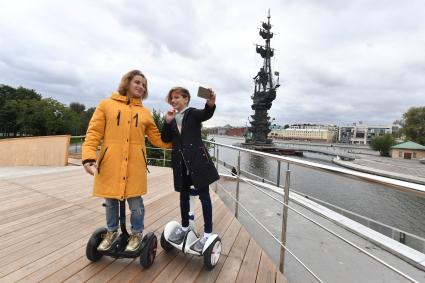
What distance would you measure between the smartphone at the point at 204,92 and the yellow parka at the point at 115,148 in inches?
24.2

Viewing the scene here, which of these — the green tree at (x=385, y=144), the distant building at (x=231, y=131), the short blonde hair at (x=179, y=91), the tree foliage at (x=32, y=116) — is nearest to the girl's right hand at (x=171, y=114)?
the short blonde hair at (x=179, y=91)

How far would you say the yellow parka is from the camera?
83.2 inches

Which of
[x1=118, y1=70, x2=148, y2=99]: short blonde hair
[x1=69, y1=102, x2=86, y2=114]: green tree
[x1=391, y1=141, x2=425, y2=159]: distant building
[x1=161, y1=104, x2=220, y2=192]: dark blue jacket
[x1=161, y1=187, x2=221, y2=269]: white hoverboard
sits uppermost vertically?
[x1=69, y1=102, x2=86, y2=114]: green tree

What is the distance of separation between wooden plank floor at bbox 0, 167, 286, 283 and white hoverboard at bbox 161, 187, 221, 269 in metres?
0.09

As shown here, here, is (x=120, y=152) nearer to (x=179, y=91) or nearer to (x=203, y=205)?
(x=179, y=91)

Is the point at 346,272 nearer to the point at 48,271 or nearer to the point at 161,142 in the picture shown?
the point at 161,142

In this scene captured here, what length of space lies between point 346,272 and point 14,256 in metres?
3.65

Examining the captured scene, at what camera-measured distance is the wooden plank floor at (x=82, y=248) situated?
7.01ft

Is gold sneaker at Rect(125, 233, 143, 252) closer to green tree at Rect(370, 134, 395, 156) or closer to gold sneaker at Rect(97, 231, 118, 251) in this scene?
gold sneaker at Rect(97, 231, 118, 251)

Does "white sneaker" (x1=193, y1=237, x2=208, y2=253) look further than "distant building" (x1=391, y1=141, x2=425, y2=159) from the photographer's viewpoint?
No

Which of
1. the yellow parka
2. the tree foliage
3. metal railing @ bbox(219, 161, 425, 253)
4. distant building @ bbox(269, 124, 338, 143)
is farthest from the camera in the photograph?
distant building @ bbox(269, 124, 338, 143)

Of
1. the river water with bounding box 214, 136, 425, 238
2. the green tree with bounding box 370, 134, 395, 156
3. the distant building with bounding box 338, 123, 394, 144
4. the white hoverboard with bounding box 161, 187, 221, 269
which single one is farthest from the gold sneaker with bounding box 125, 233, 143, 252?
the distant building with bounding box 338, 123, 394, 144

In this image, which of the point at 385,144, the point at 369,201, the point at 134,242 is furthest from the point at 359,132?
the point at 134,242

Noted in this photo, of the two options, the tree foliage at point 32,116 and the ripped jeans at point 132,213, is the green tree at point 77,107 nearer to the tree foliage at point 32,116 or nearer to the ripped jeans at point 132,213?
the tree foliage at point 32,116
